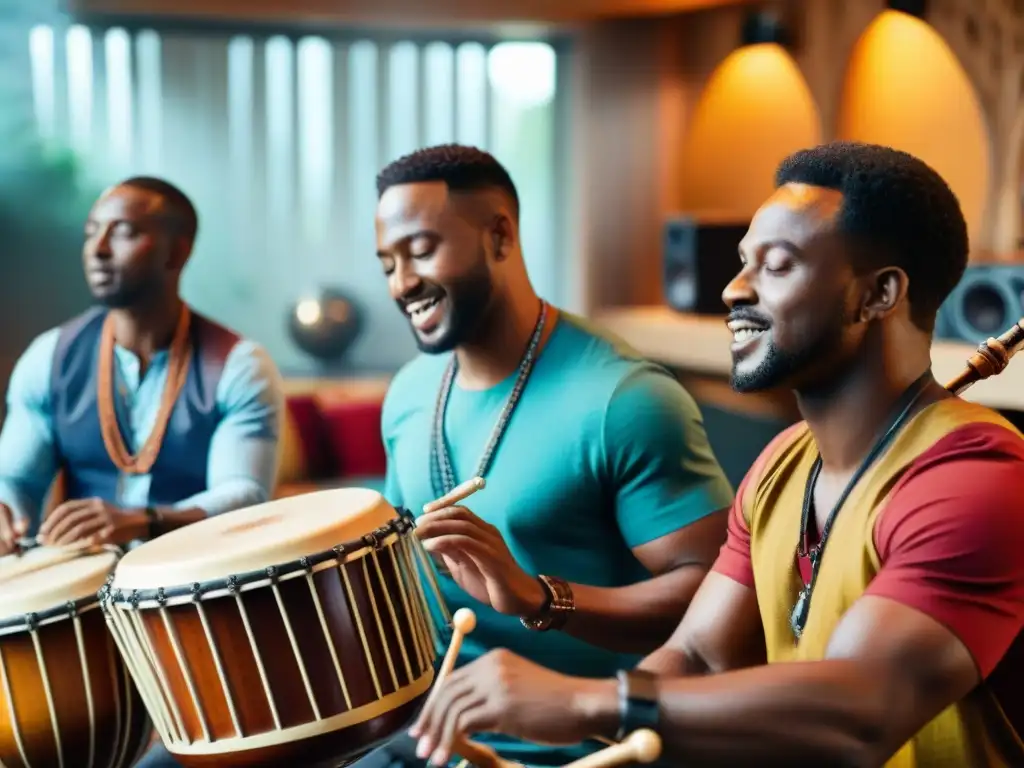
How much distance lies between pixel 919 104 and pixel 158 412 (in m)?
3.25

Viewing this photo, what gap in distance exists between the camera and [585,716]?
4.02ft

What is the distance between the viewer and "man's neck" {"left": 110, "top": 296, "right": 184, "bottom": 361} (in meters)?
2.69

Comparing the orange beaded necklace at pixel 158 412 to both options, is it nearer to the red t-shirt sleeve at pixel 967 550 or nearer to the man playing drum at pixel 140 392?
the man playing drum at pixel 140 392

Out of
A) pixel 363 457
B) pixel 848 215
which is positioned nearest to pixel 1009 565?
pixel 848 215

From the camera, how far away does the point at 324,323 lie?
610 centimetres

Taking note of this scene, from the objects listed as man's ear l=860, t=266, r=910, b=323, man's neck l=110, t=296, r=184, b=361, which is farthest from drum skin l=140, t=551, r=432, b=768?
man's neck l=110, t=296, r=184, b=361

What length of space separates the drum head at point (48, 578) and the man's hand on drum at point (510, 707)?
0.91m

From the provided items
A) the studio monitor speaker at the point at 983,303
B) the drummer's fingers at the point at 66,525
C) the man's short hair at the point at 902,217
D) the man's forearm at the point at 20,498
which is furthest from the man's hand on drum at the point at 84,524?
the studio monitor speaker at the point at 983,303

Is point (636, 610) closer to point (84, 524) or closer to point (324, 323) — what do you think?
point (84, 524)

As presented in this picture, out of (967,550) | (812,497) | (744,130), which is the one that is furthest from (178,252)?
(744,130)

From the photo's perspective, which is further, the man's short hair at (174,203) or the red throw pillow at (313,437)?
the red throw pillow at (313,437)

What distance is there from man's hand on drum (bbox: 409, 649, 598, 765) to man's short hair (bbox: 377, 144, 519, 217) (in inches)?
41.0

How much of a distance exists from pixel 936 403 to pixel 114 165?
5.36 m

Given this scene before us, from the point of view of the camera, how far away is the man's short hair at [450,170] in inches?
83.2
